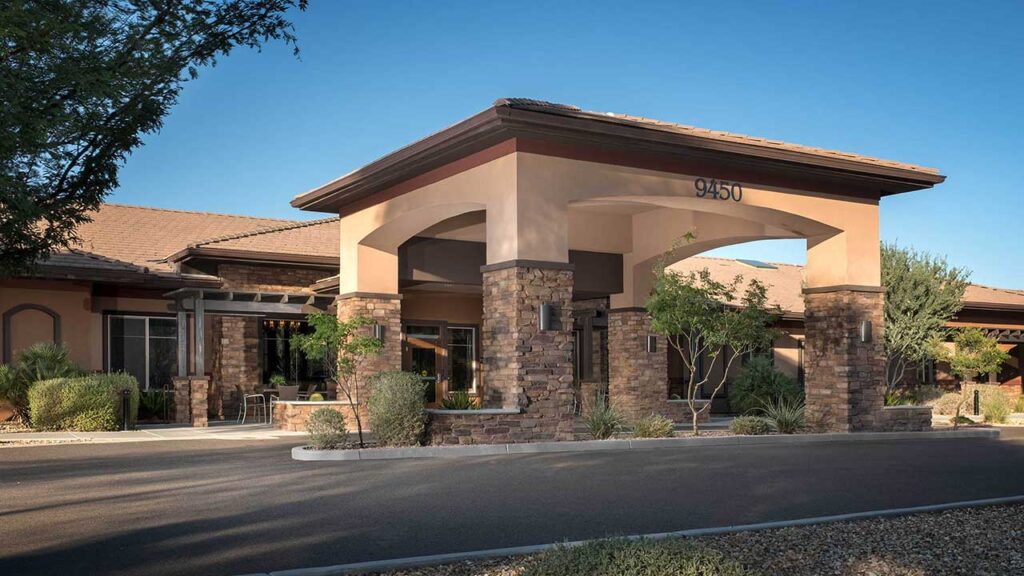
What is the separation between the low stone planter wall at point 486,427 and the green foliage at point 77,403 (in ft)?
27.6

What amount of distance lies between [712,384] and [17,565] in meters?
27.4

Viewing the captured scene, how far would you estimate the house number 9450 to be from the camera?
19.5 metres

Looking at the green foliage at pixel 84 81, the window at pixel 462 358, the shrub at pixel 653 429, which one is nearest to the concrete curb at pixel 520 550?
the green foliage at pixel 84 81

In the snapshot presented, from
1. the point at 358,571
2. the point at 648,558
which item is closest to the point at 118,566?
the point at 358,571

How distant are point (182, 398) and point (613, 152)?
472 inches

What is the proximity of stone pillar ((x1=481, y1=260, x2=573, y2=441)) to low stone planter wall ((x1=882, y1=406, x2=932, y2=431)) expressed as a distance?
7.80 m

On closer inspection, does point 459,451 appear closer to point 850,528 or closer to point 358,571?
point 850,528

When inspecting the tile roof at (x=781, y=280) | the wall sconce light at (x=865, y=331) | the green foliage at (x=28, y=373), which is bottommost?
the green foliage at (x=28, y=373)

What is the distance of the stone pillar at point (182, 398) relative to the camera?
23500mm

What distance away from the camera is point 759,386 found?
2931cm

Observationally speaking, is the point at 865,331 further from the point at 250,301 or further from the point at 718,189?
the point at 250,301

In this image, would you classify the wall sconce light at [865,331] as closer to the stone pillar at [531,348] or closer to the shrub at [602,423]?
the shrub at [602,423]

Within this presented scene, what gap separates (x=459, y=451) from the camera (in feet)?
53.2

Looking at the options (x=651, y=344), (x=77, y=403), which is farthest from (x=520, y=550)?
(x=651, y=344)
